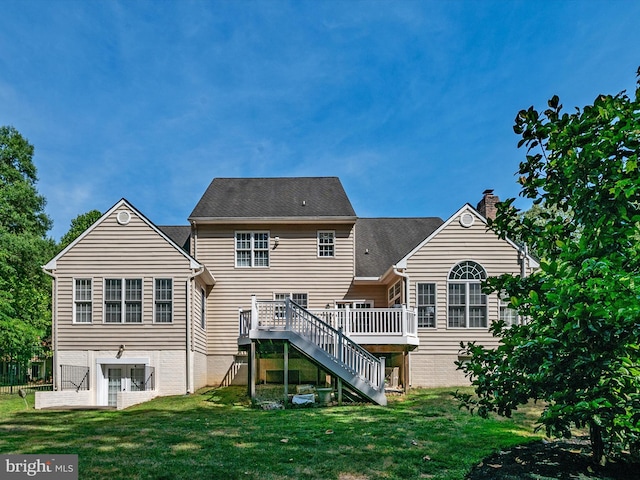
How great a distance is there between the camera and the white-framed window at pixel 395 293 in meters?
17.9

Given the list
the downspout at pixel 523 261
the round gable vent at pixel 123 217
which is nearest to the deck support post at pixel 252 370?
the round gable vent at pixel 123 217

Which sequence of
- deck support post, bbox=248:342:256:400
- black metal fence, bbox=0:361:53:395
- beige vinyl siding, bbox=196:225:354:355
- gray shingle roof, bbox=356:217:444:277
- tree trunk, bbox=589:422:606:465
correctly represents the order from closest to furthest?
tree trunk, bbox=589:422:606:465 < deck support post, bbox=248:342:256:400 < beige vinyl siding, bbox=196:225:354:355 < gray shingle roof, bbox=356:217:444:277 < black metal fence, bbox=0:361:53:395

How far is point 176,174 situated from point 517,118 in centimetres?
1907

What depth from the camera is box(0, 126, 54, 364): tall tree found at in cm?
2450

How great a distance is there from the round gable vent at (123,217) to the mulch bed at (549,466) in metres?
14.5

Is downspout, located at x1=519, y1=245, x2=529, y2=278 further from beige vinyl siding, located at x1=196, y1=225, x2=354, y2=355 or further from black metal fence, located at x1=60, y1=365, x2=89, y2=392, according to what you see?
black metal fence, located at x1=60, y1=365, x2=89, y2=392

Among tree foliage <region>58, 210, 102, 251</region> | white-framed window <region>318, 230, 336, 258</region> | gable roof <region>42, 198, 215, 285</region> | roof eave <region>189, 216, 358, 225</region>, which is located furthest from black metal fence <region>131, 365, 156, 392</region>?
tree foliage <region>58, 210, 102, 251</region>

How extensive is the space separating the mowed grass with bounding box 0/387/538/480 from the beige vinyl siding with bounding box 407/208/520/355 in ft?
15.2

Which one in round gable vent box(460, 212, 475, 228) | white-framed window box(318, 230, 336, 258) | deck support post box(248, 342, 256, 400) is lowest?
A: deck support post box(248, 342, 256, 400)

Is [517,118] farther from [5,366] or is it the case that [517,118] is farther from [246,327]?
[5,366]

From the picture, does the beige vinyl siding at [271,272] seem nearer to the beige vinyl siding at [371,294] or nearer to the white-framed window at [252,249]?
the white-framed window at [252,249]

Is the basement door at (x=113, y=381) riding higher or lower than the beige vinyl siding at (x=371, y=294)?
lower

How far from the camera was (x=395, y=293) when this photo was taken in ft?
60.8

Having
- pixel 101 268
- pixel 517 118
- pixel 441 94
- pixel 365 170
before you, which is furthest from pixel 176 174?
pixel 517 118
